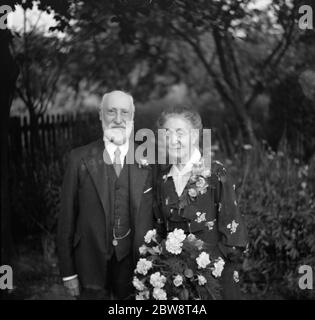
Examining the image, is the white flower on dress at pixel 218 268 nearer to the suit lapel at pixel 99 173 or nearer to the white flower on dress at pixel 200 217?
the white flower on dress at pixel 200 217

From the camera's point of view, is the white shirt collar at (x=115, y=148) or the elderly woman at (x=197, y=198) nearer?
the elderly woman at (x=197, y=198)

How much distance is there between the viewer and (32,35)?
5.48 metres

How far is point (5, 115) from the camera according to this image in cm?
404

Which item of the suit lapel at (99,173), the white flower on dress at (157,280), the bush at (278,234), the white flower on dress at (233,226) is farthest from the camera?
the bush at (278,234)

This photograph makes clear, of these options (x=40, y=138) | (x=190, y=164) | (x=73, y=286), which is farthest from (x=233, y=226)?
(x=40, y=138)

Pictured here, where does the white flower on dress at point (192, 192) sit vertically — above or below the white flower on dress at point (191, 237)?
above

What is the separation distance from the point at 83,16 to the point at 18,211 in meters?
2.23

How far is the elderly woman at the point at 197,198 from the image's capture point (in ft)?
8.50

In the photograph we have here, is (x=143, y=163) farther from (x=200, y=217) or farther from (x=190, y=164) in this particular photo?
(x=200, y=217)

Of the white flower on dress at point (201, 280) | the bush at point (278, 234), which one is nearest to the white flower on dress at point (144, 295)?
the white flower on dress at point (201, 280)

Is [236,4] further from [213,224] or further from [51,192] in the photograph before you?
[51,192]

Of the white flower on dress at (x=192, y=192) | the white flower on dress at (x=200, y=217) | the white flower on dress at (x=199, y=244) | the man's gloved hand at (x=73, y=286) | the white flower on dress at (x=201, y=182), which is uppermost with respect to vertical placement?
the white flower on dress at (x=201, y=182)

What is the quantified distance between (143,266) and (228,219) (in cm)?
51

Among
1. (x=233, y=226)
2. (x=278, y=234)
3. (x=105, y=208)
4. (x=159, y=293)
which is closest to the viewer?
(x=159, y=293)
